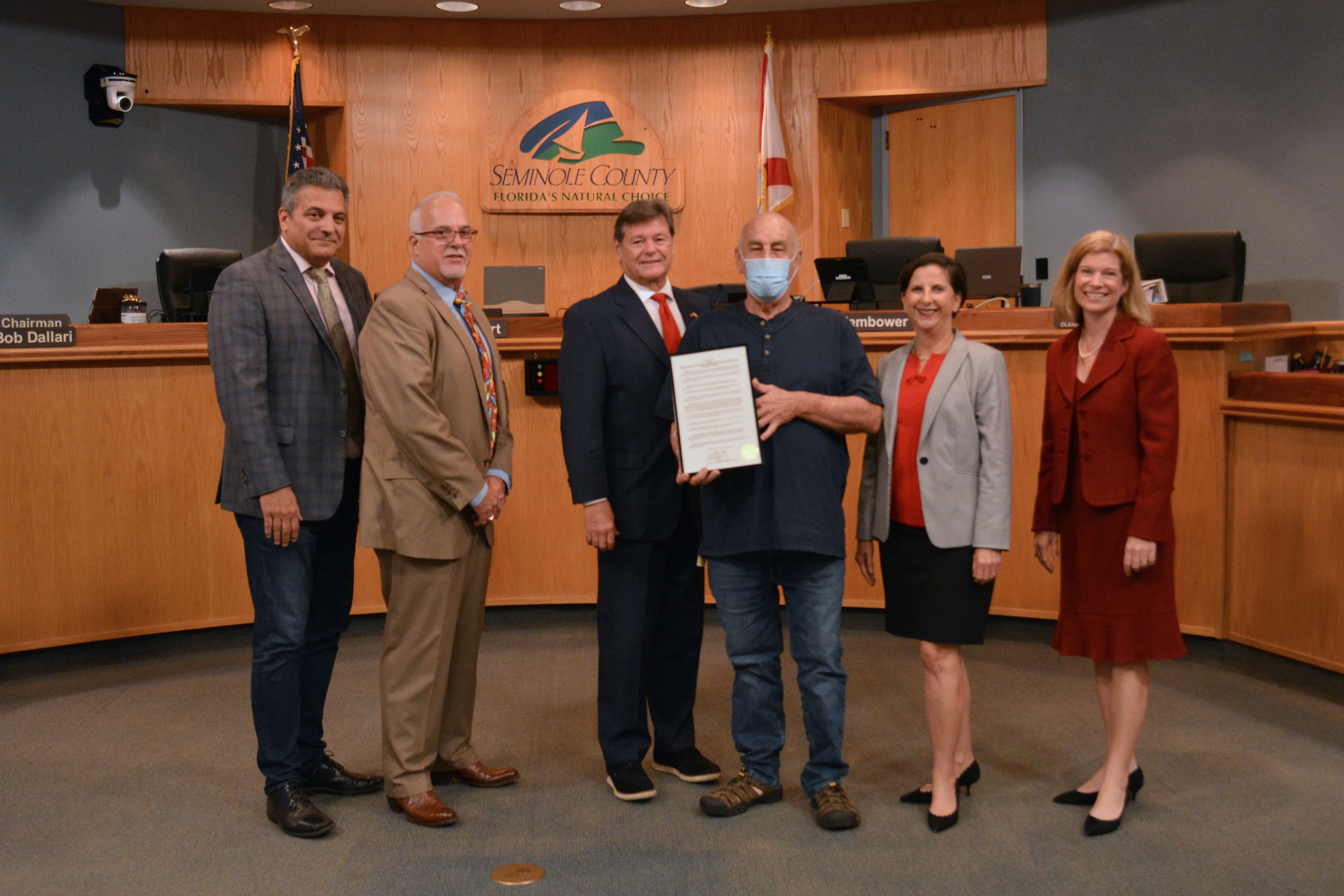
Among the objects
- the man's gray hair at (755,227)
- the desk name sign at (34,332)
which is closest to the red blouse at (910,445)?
the man's gray hair at (755,227)

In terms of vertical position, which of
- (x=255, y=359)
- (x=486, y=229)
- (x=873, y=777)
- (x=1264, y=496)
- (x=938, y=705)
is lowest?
(x=873, y=777)

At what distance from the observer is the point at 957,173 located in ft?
26.2

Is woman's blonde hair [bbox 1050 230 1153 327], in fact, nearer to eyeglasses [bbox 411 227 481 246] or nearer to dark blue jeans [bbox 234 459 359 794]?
eyeglasses [bbox 411 227 481 246]

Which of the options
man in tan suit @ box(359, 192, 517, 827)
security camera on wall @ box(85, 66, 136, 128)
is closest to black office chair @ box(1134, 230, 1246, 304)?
man in tan suit @ box(359, 192, 517, 827)

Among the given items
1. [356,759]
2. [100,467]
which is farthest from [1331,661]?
[100,467]

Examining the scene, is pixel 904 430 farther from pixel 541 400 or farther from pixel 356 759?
pixel 541 400

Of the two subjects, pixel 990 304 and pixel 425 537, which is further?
pixel 990 304

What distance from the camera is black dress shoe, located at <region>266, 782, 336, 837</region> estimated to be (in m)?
2.76

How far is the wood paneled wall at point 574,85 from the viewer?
7438mm

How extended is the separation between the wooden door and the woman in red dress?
511 centimetres

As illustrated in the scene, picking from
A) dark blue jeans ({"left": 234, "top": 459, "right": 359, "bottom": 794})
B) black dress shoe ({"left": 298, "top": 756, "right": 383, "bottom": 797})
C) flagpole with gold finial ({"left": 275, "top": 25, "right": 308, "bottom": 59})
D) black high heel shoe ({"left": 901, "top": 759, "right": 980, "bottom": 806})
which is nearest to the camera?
dark blue jeans ({"left": 234, "top": 459, "right": 359, "bottom": 794})

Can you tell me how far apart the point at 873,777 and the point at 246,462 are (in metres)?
1.87

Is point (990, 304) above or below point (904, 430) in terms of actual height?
above

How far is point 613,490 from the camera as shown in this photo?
2953 millimetres
